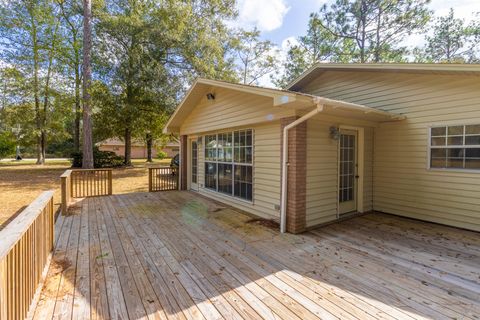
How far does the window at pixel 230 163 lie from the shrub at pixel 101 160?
40.0ft

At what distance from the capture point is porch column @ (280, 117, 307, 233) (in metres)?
4.46

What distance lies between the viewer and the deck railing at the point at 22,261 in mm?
1622

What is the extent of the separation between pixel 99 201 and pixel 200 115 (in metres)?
3.99

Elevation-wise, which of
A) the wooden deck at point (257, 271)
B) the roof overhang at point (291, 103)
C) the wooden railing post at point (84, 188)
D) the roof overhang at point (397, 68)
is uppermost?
the roof overhang at point (397, 68)

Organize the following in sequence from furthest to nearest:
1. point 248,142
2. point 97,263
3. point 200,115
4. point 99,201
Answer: point 200,115 → point 99,201 → point 248,142 → point 97,263

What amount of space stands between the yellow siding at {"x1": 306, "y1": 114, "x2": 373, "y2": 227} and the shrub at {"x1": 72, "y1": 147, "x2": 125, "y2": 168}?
16014 millimetres

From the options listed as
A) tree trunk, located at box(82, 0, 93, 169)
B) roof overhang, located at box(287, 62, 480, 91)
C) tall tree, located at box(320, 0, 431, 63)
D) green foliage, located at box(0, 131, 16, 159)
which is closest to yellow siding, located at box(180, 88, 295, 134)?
roof overhang, located at box(287, 62, 480, 91)

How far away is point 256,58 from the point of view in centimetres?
2120

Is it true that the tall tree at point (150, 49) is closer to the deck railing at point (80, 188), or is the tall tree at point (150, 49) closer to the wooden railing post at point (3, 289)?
the deck railing at point (80, 188)

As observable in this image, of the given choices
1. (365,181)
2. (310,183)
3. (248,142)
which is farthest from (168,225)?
(365,181)

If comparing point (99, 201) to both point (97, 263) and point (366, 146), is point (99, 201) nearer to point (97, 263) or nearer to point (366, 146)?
point (97, 263)

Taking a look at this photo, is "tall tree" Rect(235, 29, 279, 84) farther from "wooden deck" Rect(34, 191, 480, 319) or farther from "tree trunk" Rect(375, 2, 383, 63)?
"wooden deck" Rect(34, 191, 480, 319)

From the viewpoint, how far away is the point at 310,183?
4742 millimetres

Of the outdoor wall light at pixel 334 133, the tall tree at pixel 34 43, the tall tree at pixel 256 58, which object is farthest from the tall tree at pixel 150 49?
the outdoor wall light at pixel 334 133
